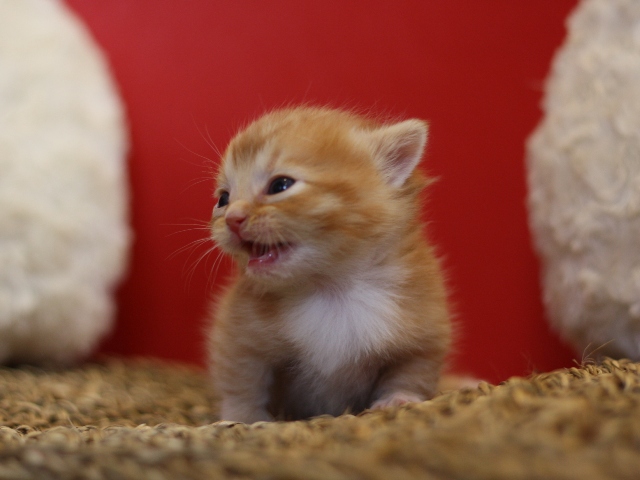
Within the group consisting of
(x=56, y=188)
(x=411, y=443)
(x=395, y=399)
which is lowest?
(x=411, y=443)

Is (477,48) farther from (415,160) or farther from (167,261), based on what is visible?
(167,261)

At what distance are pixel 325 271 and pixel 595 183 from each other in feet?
2.23

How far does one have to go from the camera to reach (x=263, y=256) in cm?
111

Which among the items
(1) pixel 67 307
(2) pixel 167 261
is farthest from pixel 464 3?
(1) pixel 67 307

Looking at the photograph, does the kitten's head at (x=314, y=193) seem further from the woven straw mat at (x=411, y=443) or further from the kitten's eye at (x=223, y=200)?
the woven straw mat at (x=411, y=443)

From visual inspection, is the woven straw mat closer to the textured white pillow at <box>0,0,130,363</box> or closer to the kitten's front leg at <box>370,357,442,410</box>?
the kitten's front leg at <box>370,357,442,410</box>

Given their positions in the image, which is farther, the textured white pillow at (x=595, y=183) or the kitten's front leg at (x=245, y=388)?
the textured white pillow at (x=595, y=183)

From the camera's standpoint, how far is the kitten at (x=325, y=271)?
43.3 inches

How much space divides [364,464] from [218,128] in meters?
1.50

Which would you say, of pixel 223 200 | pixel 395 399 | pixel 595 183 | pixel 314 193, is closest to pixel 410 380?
pixel 395 399

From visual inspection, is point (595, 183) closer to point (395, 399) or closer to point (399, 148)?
point (399, 148)

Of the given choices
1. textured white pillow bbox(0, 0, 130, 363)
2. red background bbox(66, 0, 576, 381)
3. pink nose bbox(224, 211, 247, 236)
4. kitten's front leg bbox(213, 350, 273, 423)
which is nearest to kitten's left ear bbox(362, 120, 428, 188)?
pink nose bbox(224, 211, 247, 236)

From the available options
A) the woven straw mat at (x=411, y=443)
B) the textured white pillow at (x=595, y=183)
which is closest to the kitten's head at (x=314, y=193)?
the woven straw mat at (x=411, y=443)

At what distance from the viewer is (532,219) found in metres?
1.65
